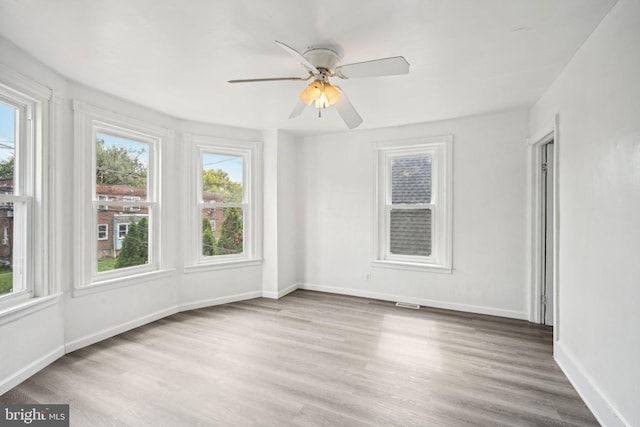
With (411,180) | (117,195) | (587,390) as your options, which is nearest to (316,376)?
(587,390)

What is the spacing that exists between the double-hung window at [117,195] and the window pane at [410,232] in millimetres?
3073

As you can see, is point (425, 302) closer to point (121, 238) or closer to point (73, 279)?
point (121, 238)

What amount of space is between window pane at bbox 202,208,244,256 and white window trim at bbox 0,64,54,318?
1705mm

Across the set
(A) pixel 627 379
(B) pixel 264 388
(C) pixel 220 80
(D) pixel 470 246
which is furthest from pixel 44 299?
(D) pixel 470 246

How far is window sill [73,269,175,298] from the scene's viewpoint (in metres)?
2.81

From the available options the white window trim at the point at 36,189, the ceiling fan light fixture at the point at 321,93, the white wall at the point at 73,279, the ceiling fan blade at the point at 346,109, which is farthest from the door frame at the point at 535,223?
the white window trim at the point at 36,189

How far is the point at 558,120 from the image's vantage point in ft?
Result: 8.31

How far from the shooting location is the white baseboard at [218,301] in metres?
3.86

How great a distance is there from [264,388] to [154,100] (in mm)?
2913

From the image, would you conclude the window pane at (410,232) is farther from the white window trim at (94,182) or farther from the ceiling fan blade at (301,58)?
the white window trim at (94,182)

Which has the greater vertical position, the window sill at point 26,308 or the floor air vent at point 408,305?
the window sill at point 26,308

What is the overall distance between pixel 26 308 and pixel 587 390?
3.99 meters

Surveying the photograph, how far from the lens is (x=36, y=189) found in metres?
2.42

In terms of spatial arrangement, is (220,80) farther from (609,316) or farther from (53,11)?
(609,316)
